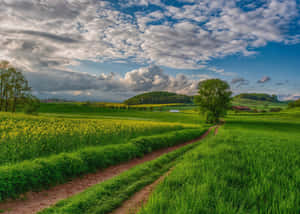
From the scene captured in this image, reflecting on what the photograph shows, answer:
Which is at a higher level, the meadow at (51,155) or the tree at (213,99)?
the tree at (213,99)

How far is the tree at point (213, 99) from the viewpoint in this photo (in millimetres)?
49844

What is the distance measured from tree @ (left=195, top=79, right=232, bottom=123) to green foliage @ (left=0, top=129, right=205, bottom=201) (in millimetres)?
42274

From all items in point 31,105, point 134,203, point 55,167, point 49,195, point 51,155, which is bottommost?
point 49,195

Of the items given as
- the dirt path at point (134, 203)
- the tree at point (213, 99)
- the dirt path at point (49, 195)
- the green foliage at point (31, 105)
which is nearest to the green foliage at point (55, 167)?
the dirt path at point (49, 195)

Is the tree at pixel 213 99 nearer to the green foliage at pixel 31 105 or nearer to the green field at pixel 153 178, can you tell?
the green field at pixel 153 178

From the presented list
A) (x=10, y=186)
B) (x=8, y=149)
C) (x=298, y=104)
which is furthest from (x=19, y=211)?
(x=298, y=104)

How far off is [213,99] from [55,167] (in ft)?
160

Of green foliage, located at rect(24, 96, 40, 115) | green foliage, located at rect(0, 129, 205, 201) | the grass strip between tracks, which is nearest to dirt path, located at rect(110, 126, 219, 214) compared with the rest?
the grass strip between tracks

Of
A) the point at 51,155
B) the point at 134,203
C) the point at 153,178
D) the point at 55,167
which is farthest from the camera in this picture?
the point at 51,155

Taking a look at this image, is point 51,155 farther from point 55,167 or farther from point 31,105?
point 31,105

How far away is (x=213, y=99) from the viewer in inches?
1949

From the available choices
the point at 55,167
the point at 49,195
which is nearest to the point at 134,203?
the point at 49,195

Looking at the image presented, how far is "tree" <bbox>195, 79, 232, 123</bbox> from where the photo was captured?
164ft

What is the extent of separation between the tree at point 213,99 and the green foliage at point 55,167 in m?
→ 42.3
